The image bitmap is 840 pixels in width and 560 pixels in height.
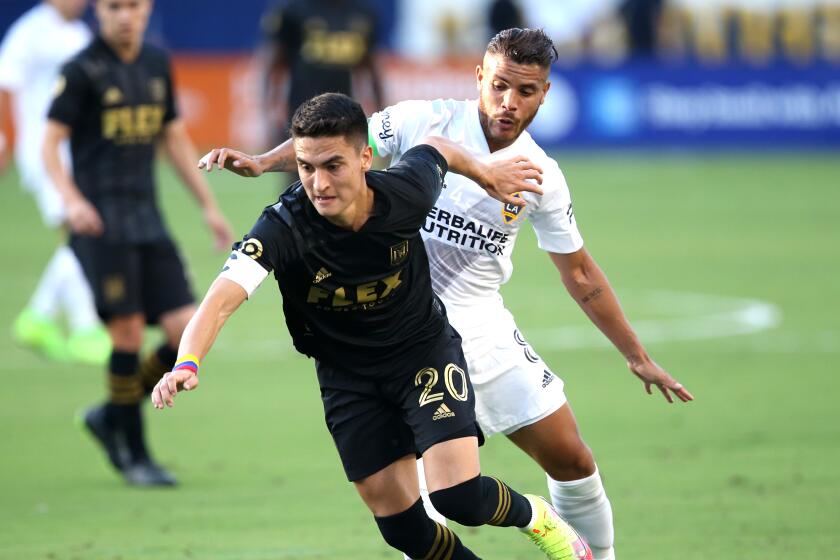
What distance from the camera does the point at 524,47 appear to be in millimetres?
6145

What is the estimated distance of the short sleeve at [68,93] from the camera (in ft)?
28.3

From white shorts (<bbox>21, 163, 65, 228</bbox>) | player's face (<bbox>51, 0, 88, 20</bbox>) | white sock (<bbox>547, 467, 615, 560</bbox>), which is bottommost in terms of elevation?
white shorts (<bbox>21, 163, 65, 228</bbox>)

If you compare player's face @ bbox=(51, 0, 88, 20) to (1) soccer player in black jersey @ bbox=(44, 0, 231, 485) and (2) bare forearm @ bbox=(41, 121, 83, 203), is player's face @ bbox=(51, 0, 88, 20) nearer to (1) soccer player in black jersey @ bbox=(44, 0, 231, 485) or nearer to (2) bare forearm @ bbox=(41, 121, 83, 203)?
(1) soccer player in black jersey @ bbox=(44, 0, 231, 485)

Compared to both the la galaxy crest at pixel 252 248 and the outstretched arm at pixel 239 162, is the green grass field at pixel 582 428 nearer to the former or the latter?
the outstretched arm at pixel 239 162

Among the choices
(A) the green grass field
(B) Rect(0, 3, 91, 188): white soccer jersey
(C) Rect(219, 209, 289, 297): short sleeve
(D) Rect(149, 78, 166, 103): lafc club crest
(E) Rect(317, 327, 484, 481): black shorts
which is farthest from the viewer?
(B) Rect(0, 3, 91, 188): white soccer jersey

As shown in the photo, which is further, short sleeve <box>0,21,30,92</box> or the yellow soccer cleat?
short sleeve <box>0,21,30,92</box>

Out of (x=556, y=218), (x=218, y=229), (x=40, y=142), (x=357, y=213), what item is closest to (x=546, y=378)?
(x=556, y=218)

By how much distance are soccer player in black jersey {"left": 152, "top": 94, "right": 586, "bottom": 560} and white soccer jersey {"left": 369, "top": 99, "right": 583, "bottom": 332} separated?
36cm

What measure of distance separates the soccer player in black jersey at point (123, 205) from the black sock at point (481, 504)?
3.14m

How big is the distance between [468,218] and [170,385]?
1854 mm

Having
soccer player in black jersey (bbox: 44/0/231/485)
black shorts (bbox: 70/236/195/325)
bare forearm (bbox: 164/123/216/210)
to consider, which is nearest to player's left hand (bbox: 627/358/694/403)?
soccer player in black jersey (bbox: 44/0/231/485)

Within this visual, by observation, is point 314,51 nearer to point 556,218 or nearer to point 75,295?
point 75,295

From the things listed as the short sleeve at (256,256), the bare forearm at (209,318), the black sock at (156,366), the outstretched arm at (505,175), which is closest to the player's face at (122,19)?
Answer: the black sock at (156,366)

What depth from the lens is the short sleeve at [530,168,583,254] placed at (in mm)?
6199
